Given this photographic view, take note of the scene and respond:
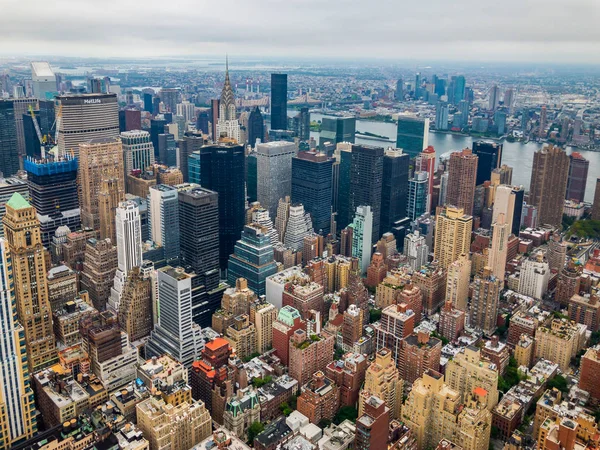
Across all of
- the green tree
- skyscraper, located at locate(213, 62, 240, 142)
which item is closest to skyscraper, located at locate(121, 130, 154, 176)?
skyscraper, located at locate(213, 62, 240, 142)

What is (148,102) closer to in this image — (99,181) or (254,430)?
(99,181)

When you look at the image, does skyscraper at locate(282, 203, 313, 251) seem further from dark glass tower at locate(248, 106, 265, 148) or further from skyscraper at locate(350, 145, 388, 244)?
dark glass tower at locate(248, 106, 265, 148)

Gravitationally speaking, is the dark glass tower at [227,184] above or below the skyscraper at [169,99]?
below

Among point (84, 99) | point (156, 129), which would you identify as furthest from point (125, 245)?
point (156, 129)

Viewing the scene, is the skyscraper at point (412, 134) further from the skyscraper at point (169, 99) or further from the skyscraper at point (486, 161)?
the skyscraper at point (169, 99)

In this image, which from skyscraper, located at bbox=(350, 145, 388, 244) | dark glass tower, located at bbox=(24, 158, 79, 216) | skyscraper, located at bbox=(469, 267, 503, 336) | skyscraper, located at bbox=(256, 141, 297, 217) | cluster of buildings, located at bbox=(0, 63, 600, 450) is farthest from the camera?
skyscraper, located at bbox=(256, 141, 297, 217)

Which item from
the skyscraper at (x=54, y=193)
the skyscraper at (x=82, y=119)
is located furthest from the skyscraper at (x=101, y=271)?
the skyscraper at (x=82, y=119)
